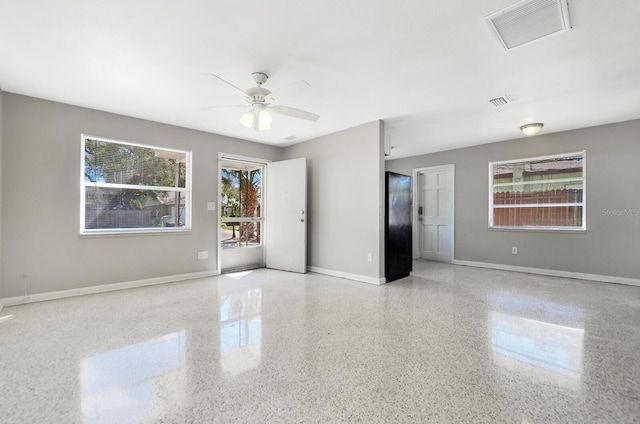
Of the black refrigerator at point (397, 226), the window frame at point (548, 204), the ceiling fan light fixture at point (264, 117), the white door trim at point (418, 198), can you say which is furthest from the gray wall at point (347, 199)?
the window frame at point (548, 204)

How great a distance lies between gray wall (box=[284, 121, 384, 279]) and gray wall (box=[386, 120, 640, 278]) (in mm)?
2602

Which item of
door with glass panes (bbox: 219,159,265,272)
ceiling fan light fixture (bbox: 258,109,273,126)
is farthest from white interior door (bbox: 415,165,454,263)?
ceiling fan light fixture (bbox: 258,109,273,126)

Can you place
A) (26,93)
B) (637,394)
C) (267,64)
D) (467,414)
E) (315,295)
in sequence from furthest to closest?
(315,295)
(26,93)
(267,64)
(637,394)
(467,414)

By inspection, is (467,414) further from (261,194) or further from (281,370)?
(261,194)

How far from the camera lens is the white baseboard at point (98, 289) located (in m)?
3.29

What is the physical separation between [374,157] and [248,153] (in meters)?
2.40

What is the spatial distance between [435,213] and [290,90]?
15.2 feet

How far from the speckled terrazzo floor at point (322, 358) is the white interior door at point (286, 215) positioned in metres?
1.49

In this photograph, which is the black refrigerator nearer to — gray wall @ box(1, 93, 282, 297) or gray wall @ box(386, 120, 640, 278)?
gray wall @ box(386, 120, 640, 278)

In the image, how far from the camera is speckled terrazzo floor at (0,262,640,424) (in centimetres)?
155

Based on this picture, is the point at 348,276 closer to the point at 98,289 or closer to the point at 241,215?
the point at 241,215

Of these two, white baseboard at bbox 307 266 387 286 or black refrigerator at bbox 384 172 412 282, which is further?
black refrigerator at bbox 384 172 412 282

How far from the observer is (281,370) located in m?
1.94

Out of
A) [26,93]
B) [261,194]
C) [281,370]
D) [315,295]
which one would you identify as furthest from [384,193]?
[26,93]
